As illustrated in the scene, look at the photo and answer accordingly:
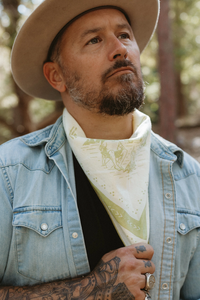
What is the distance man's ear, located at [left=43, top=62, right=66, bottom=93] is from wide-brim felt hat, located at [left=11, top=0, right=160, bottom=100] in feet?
0.25

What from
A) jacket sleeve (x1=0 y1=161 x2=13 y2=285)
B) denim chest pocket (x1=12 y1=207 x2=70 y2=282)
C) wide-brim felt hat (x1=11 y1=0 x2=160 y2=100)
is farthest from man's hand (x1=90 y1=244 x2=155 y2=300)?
wide-brim felt hat (x1=11 y1=0 x2=160 y2=100)

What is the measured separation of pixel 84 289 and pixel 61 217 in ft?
1.54

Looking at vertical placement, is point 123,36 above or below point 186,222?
above

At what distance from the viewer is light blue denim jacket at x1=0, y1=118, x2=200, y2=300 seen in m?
1.77

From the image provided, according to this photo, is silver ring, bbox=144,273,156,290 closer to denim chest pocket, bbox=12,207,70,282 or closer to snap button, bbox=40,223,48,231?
denim chest pocket, bbox=12,207,70,282

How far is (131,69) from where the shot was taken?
2.23 meters

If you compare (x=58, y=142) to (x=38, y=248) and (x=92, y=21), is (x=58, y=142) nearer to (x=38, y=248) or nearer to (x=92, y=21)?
(x=38, y=248)

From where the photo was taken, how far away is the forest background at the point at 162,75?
723 centimetres

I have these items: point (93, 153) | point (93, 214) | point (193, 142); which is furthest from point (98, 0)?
point (193, 142)

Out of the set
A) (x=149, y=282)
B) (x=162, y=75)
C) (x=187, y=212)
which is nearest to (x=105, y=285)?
(x=149, y=282)

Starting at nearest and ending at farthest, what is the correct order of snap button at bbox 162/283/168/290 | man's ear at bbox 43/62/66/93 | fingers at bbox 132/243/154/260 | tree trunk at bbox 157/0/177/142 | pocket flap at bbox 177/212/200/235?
fingers at bbox 132/243/154/260, snap button at bbox 162/283/168/290, pocket flap at bbox 177/212/200/235, man's ear at bbox 43/62/66/93, tree trunk at bbox 157/0/177/142

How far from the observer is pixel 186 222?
208cm

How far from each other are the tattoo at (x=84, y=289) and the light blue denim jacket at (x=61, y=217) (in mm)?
68

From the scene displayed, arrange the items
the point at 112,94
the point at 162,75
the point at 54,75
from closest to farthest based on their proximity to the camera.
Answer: the point at 112,94 → the point at 54,75 → the point at 162,75
